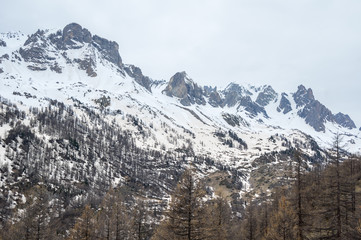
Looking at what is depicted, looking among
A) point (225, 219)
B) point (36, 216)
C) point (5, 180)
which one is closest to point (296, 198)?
point (225, 219)

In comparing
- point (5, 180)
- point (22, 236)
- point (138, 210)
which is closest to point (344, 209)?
point (138, 210)

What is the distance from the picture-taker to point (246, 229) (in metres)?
54.1

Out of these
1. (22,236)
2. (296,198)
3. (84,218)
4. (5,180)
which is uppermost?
(5,180)

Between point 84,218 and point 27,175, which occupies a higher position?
point 27,175

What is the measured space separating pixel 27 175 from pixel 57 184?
20273 millimetres

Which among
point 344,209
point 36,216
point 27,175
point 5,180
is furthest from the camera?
point 27,175

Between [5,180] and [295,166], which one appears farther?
[5,180]

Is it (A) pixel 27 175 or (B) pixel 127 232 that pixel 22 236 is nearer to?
(B) pixel 127 232

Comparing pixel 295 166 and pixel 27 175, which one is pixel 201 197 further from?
pixel 27 175

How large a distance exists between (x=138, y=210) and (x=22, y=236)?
58.3 ft

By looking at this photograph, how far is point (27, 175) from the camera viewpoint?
194750mm

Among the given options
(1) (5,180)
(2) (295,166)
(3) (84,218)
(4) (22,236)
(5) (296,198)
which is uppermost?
(1) (5,180)

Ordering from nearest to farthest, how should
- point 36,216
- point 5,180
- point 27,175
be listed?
point 36,216 → point 5,180 → point 27,175

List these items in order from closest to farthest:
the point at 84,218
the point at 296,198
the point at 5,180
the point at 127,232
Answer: the point at 296,198, the point at 84,218, the point at 127,232, the point at 5,180
